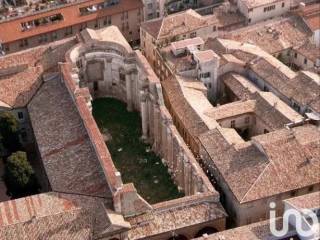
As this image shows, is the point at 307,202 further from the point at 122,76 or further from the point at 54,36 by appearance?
the point at 54,36

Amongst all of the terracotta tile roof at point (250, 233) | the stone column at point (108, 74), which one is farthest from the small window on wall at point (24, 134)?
the terracotta tile roof at point (250, 233)

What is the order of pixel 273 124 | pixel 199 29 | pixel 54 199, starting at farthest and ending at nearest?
1. pixel 199 29
2. pixel 273 124
3. pixel 54 199

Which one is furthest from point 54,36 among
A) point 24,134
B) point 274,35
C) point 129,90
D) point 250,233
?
point 250,233

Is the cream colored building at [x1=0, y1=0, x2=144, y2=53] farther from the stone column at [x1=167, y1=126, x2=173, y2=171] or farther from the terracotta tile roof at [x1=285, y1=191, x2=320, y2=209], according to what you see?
the terracotta tile roof at [x1=285, y1=191, x2=320, y2=209]

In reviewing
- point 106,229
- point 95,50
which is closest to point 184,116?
point 95,50

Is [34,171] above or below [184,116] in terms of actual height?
below

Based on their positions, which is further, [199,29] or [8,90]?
[199,29]

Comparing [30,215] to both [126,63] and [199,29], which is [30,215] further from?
[199,29]
